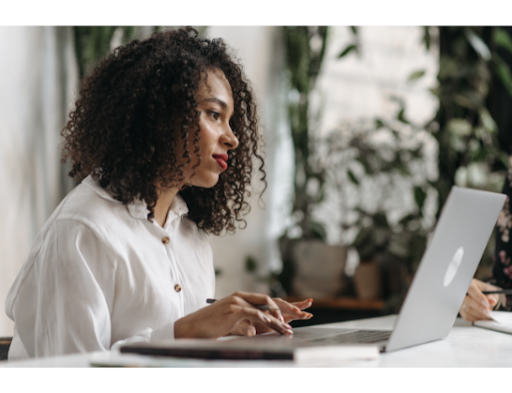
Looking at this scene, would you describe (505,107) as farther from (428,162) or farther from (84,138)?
(84,138)

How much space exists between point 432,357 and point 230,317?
13.1 inches

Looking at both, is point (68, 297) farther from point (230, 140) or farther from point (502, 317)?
point (502, 317)

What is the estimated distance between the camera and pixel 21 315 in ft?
3.90

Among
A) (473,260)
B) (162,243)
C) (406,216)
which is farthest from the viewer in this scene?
(406,216)

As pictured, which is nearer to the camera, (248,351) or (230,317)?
(248,351)

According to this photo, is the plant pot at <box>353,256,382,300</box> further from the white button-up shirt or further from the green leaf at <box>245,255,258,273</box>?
the white button-up shirt

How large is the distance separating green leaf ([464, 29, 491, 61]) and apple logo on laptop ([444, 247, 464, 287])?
2.44 m

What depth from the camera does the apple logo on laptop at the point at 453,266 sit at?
0.98 metres

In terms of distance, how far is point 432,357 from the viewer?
90cm

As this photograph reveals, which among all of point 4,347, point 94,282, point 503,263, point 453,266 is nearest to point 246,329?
point 94,282

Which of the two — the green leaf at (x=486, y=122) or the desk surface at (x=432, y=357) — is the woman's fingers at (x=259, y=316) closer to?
the desk surface at (x=432, y=357)

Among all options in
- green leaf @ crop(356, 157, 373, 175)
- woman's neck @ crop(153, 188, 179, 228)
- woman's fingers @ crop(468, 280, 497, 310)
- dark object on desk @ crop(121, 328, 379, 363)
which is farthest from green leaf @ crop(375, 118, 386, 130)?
dark object on desk @ crop(121, 328, 379, 363)
